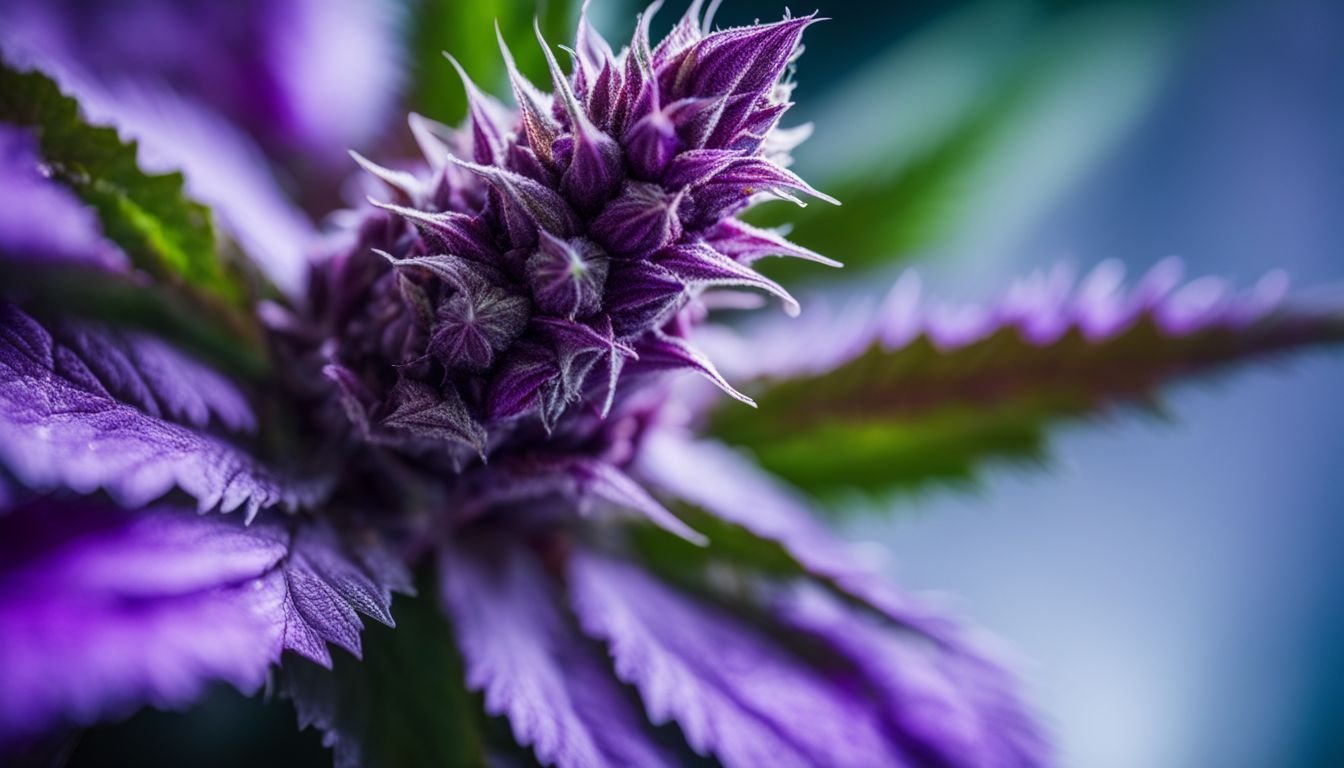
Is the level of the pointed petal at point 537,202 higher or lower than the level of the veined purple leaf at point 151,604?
higher

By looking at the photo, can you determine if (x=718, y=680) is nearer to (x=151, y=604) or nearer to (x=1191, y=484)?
(x=151, y=604)

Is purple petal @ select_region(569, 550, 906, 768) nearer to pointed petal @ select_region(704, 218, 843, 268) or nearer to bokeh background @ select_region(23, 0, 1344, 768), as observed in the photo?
pointed petal @ select_region(704, 218, 843, 268)

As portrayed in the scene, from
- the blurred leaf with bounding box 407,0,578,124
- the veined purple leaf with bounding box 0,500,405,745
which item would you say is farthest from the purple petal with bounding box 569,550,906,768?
the blurred leaf with bounding box 407,0,578,124

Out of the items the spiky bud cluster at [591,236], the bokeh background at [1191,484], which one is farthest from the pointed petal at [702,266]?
the bokeh background at [1191,484]

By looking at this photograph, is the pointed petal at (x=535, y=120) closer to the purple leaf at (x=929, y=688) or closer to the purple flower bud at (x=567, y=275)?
the purple flower bud at (x=567, y=275)

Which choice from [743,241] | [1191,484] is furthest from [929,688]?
[1191,484]

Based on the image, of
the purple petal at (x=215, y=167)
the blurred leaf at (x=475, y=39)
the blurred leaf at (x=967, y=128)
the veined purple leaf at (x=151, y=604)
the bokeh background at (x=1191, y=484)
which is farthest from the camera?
the bokeh background at (x=1191, y=484)
